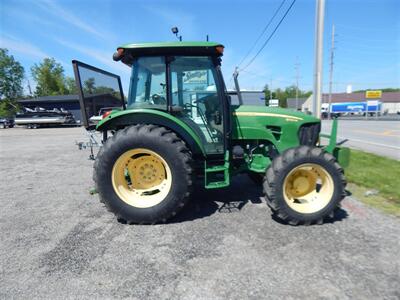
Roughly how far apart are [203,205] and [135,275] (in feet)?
5.70

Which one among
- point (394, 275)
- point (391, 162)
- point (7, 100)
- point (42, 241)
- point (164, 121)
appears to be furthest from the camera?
point (7, 100)

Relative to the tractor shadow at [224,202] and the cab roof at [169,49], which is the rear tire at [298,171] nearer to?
the tractor shadow at [224,202]

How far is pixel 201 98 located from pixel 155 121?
2.43 feet

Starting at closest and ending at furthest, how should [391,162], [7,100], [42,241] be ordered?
1. [42,241]
2. [391,162]
3. [7,100]

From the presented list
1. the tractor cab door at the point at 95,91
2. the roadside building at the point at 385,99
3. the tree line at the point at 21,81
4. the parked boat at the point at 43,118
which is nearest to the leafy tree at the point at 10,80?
the tree line at the point at 21,81

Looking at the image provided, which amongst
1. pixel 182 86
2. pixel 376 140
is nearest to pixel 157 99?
pixel 182 86

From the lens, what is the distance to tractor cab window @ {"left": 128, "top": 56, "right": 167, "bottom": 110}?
3.55 metres

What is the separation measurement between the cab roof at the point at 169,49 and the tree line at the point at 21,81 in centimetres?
5683

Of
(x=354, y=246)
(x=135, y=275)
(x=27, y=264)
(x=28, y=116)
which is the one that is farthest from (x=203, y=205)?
(x=28, y=116)

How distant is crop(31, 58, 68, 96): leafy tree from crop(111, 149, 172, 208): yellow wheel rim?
192 ft

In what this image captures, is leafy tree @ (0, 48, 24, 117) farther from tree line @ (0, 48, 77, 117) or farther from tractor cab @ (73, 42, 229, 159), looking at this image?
tractor cab @ (73, 42, 229, 159)

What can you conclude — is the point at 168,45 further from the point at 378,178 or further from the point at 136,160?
the point at 378,178

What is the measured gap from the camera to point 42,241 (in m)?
3.06

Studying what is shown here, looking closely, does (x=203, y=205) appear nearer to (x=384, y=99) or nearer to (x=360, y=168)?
(x=360, y=168)
